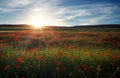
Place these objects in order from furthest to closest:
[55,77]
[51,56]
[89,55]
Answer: [89,55] → [51,56] → [55,77]

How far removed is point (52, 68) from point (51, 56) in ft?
3.00

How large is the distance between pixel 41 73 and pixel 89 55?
7.89ft

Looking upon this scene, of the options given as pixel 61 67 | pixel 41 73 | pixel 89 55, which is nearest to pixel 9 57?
pixel 41 73

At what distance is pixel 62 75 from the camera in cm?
604

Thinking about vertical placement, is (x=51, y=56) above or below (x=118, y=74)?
above

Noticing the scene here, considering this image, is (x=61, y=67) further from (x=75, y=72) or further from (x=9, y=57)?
(x=9, y=57)

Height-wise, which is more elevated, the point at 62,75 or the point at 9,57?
the point at 9,57

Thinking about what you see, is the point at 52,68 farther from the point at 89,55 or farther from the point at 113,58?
the point at 113,58

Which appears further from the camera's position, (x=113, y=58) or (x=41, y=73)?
(x=113, y=58)

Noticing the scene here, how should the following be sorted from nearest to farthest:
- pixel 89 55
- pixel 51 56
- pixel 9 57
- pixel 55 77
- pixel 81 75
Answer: pixel 55 77 → pixel 81 75 → pixel 9 57 → pixel 51 56 → pixel 89 55

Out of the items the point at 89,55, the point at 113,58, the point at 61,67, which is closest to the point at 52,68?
the point at 61,67

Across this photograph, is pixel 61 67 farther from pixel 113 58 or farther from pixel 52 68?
pixel 113 58

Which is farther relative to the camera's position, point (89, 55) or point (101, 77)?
point (89, 55)

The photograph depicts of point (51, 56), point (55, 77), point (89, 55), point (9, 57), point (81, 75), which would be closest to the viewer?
point (55, 77)
